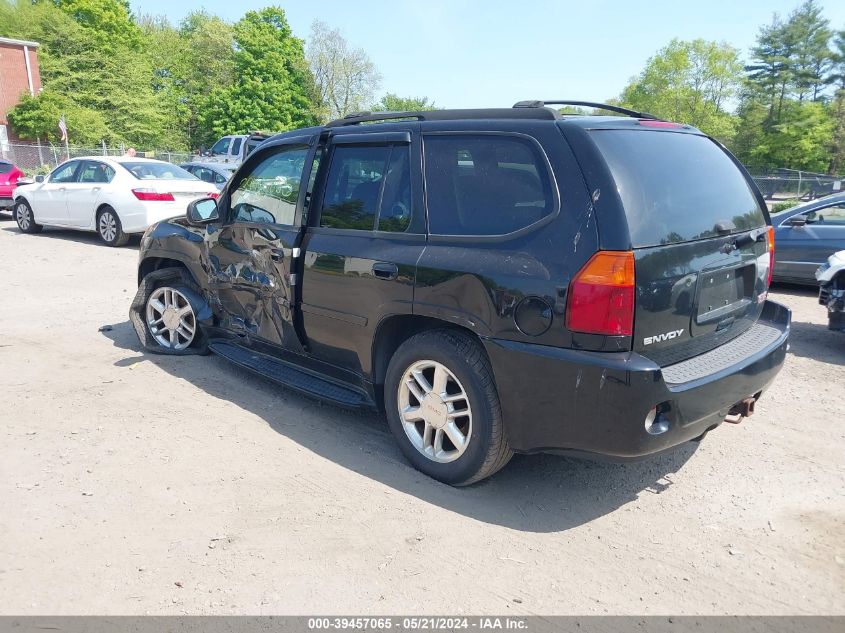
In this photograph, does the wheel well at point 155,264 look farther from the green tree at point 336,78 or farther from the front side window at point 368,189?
the green tree at point 336,78

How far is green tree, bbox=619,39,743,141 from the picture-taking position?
62406 millimetres

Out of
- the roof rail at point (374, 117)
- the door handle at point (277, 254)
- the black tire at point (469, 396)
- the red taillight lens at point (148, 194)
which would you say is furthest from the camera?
the red taillight lens at point (148, 194)

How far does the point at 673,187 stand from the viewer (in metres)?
3.30

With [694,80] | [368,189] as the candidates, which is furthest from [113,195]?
[694,80]

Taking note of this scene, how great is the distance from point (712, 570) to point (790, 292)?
771 cm

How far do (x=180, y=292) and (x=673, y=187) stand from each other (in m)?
4.00

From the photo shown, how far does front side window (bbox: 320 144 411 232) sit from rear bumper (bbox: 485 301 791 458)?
1.07 metres

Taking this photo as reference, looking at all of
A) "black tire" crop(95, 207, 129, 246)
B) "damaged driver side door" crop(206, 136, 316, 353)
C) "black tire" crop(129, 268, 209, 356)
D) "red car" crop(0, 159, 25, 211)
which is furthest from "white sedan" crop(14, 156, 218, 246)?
"damaged driver side door" crop(206, 136, 316, 353)

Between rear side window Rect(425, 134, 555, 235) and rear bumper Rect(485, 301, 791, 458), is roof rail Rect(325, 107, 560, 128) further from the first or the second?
rear bumper Rect(485, 301, 791, 458)

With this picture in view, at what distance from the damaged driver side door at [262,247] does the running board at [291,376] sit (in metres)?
0.10

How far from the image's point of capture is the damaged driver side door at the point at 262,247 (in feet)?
14.6

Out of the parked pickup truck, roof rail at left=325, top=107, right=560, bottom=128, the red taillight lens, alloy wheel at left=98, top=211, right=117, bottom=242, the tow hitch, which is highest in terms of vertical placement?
the parked pickup truck

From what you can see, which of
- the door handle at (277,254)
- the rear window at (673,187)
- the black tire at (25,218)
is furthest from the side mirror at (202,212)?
the black tire at (25,218)
